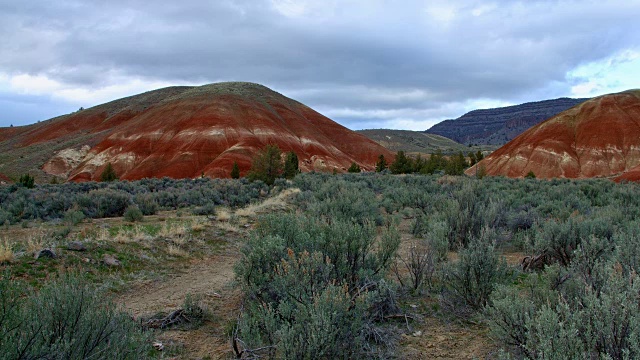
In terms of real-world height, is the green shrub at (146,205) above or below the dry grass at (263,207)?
above

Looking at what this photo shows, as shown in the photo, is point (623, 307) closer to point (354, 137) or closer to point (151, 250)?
point (151, 250)

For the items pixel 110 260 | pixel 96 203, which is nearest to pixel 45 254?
pixel 110 260

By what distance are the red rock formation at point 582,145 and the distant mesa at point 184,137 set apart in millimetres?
28438

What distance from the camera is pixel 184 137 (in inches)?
2783

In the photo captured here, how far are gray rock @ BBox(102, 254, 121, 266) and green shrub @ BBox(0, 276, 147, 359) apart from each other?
16.4ft

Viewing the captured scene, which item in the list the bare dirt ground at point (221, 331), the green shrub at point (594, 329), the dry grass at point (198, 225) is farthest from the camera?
the dry grass at point (198, 225)

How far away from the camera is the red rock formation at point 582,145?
61656 millimetres

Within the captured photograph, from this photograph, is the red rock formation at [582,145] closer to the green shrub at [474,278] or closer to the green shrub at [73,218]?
the green shrub at [73,218]

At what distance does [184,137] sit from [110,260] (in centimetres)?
6594

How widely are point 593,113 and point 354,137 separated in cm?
4679

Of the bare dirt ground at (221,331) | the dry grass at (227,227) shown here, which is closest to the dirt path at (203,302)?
the bare dirt ground at (221,331)

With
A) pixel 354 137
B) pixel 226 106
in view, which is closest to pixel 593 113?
pixel 354 137

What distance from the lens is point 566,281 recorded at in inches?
198

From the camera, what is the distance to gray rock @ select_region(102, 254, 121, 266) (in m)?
8.34
